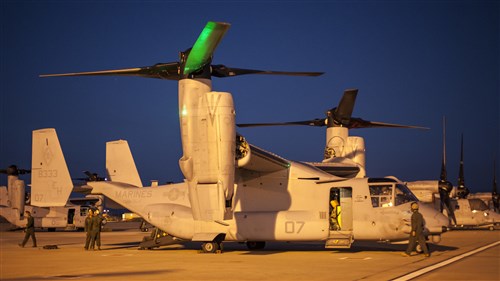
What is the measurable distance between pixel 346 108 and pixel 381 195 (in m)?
9.19

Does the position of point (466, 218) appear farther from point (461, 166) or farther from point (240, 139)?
point (240, 139)

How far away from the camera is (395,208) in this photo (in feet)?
68.0

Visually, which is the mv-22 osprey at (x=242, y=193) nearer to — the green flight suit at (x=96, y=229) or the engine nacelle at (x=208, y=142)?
the engine nacelle at (x=208, y=142)

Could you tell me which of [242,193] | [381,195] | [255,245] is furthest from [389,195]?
[255,245]

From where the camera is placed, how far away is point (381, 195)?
68.9ft

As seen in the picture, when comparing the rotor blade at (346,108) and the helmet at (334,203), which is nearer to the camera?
the helmet at (334,203)

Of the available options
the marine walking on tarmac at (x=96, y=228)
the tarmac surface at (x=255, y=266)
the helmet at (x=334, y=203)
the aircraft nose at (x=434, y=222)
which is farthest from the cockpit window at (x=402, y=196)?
the marine walking on tarmac at (x=96, y=228)

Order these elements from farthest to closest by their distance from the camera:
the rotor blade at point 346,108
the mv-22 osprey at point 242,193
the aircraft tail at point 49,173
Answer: the rotor blade at point 346,108, the aircraft tail at point 49,173, the mv-22 osprey at point 242,193

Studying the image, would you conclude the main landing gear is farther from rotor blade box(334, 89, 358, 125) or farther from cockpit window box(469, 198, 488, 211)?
cockpit window box(469, 198, 488, 211)

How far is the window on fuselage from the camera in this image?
2088 centimetres

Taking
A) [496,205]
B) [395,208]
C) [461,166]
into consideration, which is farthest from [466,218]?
[395,208]

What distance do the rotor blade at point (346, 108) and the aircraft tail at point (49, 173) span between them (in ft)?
42.9

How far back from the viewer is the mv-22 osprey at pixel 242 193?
730 inches

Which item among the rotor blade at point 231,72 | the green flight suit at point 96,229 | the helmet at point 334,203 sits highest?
the rotor blade at point 231,72
